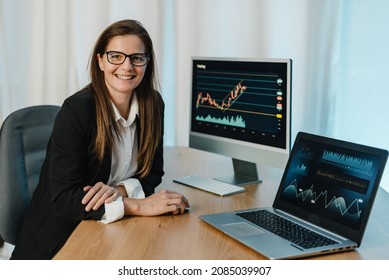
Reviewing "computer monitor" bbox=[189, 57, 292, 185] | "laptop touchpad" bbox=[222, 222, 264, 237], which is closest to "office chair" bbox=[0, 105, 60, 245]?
"computer monitor" bbox=[189, 57, 292, 185]

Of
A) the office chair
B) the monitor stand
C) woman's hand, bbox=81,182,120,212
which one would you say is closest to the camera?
woman's hand, bbox=81,182,120,212

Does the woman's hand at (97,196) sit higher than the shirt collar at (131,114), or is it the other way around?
the shirt collar at (131,114)

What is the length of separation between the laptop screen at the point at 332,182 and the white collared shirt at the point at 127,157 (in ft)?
Result: 1.44

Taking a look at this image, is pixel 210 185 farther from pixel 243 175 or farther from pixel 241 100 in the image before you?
pixel 241 100

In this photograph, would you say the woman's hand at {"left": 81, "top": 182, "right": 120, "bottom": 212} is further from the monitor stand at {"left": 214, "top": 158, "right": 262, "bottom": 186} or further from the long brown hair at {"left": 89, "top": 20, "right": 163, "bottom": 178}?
the monitor stand at {"left": 214, "top": 158, "right": 262, "bottom": 186}

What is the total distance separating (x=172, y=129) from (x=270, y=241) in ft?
4.73

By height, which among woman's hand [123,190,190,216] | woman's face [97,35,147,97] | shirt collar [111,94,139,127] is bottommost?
woman's hand [123,190,190,216]

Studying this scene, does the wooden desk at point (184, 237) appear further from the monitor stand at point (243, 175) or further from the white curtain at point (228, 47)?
the white curtain at point (228, 47)

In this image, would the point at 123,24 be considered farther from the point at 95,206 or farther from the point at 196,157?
the point at 196,157

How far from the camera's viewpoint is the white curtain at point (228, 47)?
2.56 m

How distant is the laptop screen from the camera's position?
4.61ft

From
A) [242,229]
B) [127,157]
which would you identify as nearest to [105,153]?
[127,157]

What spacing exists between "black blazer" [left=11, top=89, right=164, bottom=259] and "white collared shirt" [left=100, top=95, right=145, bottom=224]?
5cm

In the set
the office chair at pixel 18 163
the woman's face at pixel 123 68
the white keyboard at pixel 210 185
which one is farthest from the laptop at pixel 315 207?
the office chair at pixel 18 163
